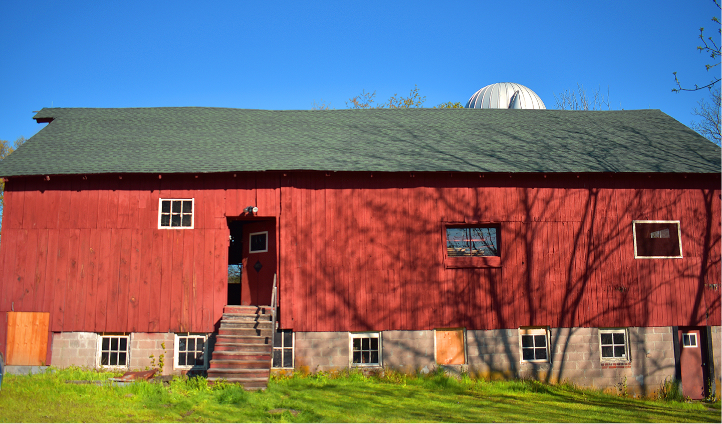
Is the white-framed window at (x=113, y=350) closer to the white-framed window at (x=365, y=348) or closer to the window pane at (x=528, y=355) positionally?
the white-framed window at (x=365, y=348)

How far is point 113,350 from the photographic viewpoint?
13250 millimetres

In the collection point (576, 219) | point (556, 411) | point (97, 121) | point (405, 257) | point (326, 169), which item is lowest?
point (556, 411)

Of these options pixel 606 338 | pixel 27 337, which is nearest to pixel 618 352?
pixel 606 338

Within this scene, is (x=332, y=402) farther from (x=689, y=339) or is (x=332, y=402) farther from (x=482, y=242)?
(x=689, y=339)

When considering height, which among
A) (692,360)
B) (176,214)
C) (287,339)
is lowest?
(692,360)

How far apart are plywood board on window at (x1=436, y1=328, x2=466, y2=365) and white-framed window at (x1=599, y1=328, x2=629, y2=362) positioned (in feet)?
12.3

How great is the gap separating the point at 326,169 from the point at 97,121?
813cm

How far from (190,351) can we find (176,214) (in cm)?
344

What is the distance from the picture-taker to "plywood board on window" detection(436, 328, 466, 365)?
13461 millimetres

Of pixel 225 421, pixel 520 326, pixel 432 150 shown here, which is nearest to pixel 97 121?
pixel 432 150

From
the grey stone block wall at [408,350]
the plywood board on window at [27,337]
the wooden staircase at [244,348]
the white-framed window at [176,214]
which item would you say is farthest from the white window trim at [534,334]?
the plywood board on window at [27,337]

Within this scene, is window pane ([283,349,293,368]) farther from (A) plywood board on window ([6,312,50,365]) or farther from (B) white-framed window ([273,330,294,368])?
(A) plywood board on window ([6,312,50,365])

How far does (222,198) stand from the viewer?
13625 mm

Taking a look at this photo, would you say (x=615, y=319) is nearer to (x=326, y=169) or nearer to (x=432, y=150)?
(x=432, y=150)
